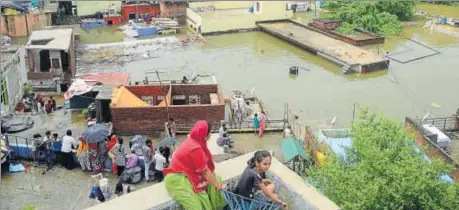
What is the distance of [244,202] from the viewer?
5047mm

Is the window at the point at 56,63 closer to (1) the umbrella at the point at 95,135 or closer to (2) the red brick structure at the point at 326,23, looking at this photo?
(1) the umbrella at the point at 95,135

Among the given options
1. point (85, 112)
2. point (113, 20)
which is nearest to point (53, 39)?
point (85, 112)

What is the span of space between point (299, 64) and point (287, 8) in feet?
32.9

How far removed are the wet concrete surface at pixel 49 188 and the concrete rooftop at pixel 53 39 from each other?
10.0 m

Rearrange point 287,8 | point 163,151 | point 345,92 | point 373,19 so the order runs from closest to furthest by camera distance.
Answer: point 163,151, point 345,92, point 373,19, point 287,8

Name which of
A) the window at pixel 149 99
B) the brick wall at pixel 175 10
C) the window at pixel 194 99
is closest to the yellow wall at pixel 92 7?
the brick wall at pixel 175 10

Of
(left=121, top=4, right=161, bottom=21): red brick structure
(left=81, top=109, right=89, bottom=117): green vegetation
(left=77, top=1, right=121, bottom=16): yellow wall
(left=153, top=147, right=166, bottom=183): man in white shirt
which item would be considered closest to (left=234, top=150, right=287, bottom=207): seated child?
(left=153, top=147, right=166, bottom=183): man in white shirt

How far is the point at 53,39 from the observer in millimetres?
23219

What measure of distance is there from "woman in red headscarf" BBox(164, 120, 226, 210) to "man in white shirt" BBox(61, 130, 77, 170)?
802 centimetres

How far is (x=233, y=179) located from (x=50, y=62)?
60.3 ft

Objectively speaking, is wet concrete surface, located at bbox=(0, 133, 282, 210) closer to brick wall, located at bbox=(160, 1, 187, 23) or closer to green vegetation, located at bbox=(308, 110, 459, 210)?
green vegetation, located at bbox=(308, 110, 459, 210)

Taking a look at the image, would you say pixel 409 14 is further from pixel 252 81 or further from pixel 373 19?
pixel 252 81

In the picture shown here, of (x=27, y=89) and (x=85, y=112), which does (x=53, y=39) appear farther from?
(x=85, y=112)

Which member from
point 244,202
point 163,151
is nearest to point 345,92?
point 163,151
